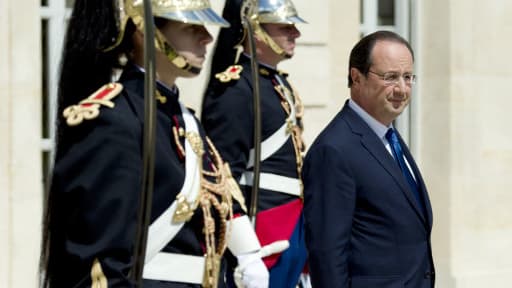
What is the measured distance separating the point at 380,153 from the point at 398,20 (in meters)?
4.65

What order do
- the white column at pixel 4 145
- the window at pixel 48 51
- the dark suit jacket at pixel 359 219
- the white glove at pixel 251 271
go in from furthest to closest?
the window at pixel 48 51, the white column at pixel 4 145, the white glove at pixel 251 271, the dark suit jacket at pixel 359 219

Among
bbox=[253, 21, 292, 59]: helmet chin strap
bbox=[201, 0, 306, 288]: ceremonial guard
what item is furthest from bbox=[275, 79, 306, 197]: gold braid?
bbox=[253, 21, 292, 59]: helmet chin strap

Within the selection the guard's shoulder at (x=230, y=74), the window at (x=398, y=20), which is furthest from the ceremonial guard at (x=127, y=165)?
the window at (x=398, y=20)

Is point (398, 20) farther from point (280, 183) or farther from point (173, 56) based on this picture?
point (173, 56)

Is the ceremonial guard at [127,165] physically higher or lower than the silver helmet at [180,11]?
lower

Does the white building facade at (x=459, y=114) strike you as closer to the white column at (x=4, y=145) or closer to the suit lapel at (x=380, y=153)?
the white column at (x=4, y=145)

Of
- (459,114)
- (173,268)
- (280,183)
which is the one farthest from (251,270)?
(459,114)

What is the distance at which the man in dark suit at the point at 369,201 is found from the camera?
13.4ft

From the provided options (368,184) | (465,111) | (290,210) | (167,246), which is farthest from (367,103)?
(465,111)

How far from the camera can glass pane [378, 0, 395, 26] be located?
28.7 feet

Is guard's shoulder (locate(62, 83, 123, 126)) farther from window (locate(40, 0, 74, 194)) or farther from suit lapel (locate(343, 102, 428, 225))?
window (locate(40, 0, 74, 194))

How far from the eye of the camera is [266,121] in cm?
597

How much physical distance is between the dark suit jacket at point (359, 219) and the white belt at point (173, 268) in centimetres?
54

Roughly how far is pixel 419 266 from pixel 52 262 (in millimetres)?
1264
